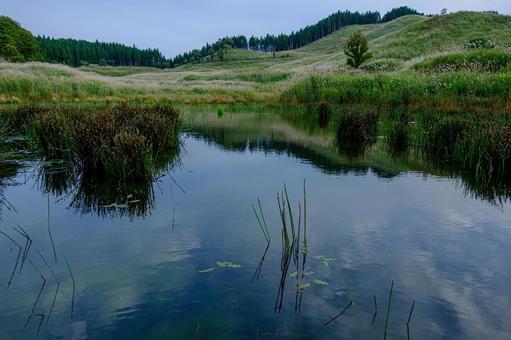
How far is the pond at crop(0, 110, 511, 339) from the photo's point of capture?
11.6ft

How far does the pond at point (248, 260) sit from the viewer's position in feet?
11.6

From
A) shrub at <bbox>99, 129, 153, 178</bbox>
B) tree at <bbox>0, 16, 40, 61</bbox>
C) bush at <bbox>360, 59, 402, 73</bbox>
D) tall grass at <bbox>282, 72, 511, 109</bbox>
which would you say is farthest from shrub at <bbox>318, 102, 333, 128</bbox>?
tree at <bbox>0, 16, 40, 61</bbox>

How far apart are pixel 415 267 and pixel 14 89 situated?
27517 millimetres

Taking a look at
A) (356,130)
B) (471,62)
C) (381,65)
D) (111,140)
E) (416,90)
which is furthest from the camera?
(381,65)

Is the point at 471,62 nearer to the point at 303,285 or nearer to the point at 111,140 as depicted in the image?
the point at 111,140

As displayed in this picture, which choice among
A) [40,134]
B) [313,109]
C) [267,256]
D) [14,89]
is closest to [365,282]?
[267,256]

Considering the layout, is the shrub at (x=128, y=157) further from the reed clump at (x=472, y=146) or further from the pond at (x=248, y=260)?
the reed clump at (x=472, y=146)

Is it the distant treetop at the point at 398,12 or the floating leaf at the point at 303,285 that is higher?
the distant treetop at the point at 398,12

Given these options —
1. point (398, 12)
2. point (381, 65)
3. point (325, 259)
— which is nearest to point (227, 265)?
point (325, 259)

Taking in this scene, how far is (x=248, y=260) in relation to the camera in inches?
186

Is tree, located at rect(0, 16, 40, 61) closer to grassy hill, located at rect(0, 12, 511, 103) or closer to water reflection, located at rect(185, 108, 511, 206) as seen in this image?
grassy hill, located at rect(0, 12, 511, 103)

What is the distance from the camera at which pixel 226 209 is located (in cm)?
662

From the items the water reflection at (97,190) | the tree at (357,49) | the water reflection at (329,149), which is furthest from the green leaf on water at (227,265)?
the tree at (357,49)

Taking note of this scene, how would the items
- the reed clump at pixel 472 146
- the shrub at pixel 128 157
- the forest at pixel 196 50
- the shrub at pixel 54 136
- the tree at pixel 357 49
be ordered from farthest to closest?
the forest at pixel 196 50 → the tree at pixel 357 49 → the shrub at pixel 54 136 → the reed clump at pixel 472 146 → the shrub at pixel 128 157
